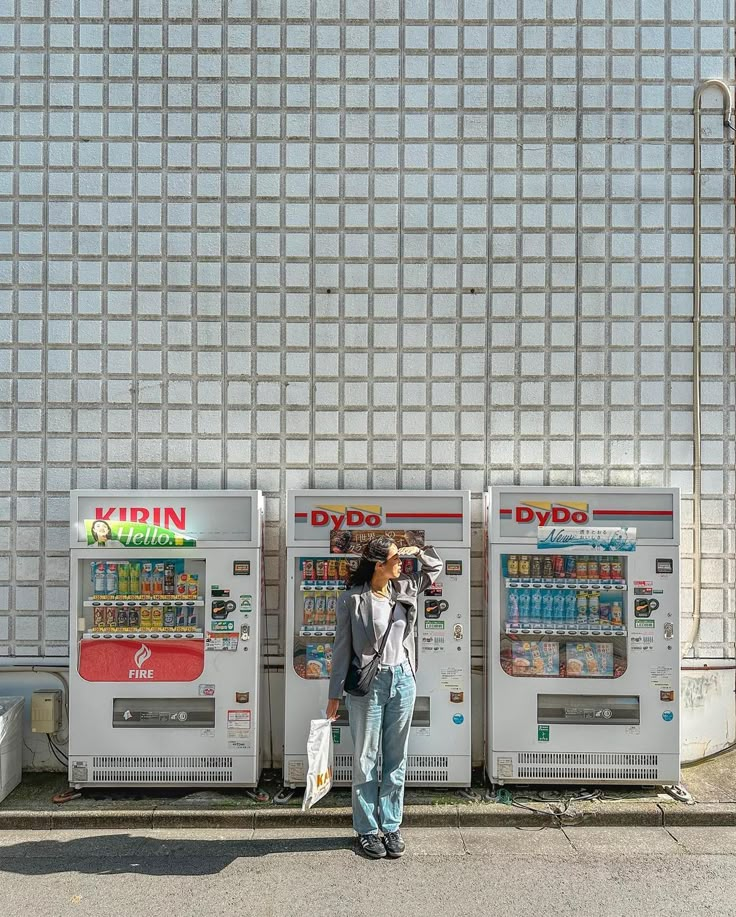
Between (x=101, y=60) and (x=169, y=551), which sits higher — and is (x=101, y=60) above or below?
above

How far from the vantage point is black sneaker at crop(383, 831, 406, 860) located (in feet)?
14.3

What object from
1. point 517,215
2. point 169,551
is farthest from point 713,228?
point 169,551

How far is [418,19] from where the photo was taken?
5.66 meters

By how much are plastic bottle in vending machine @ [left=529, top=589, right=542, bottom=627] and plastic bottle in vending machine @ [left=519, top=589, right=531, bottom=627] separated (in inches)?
0.9

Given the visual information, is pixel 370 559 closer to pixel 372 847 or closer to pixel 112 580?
pixel 372 847

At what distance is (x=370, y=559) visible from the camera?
4508mm

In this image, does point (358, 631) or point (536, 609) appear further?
point (536, 609)

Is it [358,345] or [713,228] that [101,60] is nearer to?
[358,345]

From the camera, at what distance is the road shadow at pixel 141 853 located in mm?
4227

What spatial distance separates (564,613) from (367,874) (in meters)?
2.15

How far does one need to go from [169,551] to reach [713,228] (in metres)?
4.92

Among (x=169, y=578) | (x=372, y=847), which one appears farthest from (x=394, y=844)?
(x=169, y=578)

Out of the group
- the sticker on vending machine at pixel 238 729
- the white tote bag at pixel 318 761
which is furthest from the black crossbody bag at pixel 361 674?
the sticker on vending machine at pixel 238 729

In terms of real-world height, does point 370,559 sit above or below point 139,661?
above
